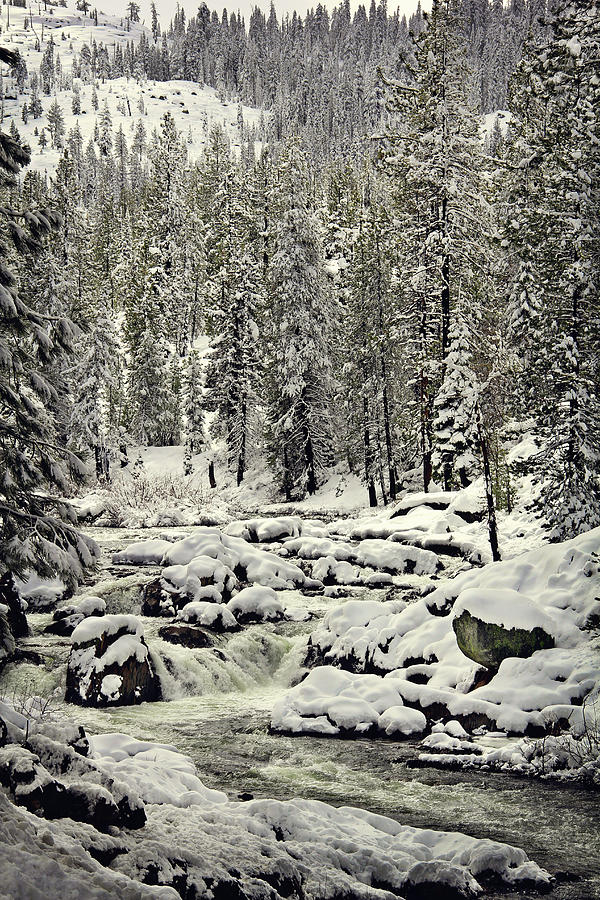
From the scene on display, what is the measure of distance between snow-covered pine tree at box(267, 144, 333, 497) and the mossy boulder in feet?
82.7

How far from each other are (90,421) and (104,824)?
38555 mm

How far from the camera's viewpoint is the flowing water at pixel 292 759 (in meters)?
7.98

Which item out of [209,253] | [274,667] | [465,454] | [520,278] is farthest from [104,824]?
[209,253]

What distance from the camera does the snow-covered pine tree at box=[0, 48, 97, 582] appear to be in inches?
312

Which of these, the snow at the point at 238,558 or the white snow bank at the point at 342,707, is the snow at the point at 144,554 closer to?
the snow at the point at 238,558

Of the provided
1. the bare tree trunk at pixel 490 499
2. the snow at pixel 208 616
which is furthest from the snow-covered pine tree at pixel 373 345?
the snow at pixel 208 616

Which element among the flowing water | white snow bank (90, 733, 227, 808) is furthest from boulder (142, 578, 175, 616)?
white snow bank (90, 733, 227, 808)

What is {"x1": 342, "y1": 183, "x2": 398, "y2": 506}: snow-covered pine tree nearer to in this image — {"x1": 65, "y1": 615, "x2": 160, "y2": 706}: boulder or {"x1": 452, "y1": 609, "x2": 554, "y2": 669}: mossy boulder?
{"x1": 452, "y1": 609, "x2": 554, "y2": 669}: mossy boulder

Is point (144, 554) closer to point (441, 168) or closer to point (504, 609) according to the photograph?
point (504, 609)

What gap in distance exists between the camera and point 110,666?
42.1 ft

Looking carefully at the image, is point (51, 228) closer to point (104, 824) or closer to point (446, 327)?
point (104, 824)

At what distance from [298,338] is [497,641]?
2751 cm

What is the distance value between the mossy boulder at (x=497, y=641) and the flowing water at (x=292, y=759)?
7.38ft

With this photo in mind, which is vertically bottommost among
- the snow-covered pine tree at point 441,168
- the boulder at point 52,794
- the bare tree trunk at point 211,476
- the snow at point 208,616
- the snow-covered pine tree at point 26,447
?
the bare tree trunk at point 211,476
